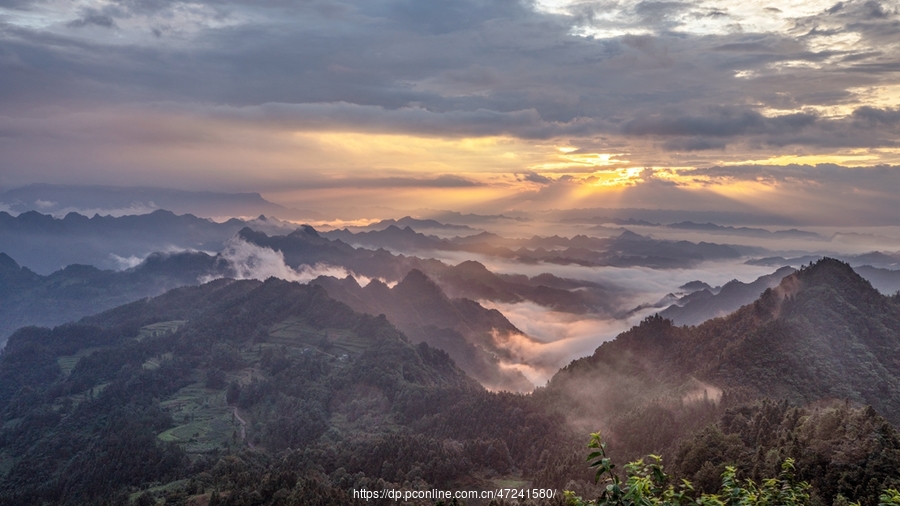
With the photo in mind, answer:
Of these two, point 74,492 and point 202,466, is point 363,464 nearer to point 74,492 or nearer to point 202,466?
point 202,466

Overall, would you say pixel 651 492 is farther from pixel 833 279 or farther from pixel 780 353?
pixel 833 279

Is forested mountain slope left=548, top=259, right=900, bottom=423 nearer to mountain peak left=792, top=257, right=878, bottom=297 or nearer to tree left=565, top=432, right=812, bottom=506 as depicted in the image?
mountain peak left=792, top=257, right=878, bottom=297

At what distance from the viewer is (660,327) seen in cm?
17825

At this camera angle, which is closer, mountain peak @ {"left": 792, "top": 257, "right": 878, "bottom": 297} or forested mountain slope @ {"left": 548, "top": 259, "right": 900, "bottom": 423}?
forested mountain slope @ {"left": 548, "top": 259, "right": 900, "bottom": 423}

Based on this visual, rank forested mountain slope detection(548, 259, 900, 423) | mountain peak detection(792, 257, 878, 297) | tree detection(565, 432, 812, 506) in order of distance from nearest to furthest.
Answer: tree detection(565, 432, 812, 506) < forested mountain slope detection(548, 259, 900, 423) < mountain peak detection(792, 257, 878, 297)

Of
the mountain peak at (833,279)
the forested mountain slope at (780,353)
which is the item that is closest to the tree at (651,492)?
the forested mountain slope at (780,353)

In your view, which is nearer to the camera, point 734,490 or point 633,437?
point 734,490

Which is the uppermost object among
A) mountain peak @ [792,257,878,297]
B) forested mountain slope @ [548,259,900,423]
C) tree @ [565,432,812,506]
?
tree @ [565,432,812,506]

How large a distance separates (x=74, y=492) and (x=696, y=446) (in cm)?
16938

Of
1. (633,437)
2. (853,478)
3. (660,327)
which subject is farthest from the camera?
(660,327)

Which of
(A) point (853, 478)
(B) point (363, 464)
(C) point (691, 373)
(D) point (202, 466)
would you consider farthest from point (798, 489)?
(D) point (202, 466)

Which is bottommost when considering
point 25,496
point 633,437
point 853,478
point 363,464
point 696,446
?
point 25,496

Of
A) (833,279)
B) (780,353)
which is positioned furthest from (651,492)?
(833,279)

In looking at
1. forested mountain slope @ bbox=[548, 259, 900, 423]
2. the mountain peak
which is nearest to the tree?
forested mountain slope @ bbox=[548, 259, 900, 423]
